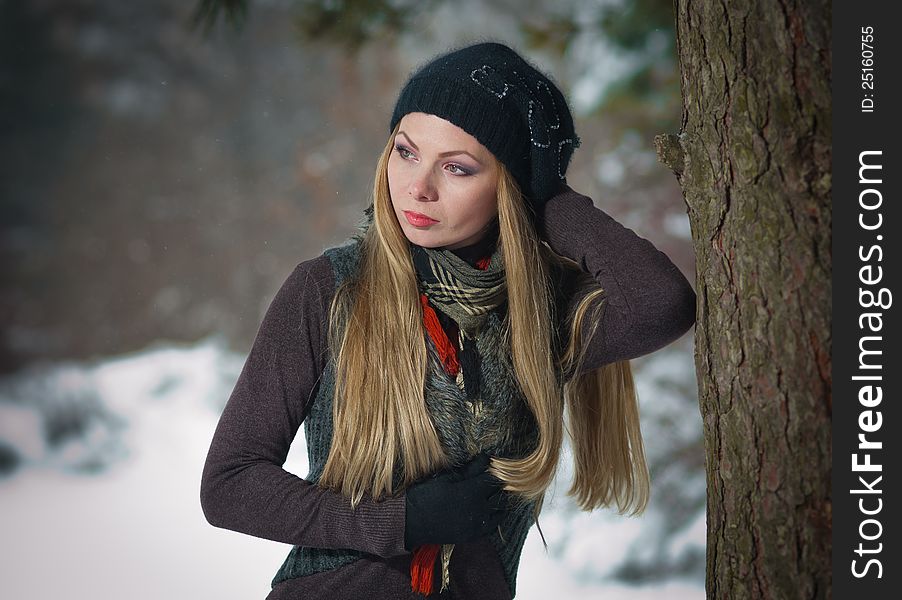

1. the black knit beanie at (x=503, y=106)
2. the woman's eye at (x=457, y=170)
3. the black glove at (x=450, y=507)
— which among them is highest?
the black knit beanie at (x=503, y=106)

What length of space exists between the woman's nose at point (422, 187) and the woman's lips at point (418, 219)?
30 mm

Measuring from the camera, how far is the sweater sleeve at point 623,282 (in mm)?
1497

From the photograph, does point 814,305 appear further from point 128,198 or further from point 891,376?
point 128,198

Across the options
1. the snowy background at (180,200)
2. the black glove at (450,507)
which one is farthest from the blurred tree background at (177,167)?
the black glove at (450,507)

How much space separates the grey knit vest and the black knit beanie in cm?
27

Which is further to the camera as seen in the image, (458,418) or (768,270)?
(458,418)

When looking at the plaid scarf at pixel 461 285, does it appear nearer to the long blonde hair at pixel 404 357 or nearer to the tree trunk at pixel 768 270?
the long blonde hair at pixel 404 357

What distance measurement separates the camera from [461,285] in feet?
5.15

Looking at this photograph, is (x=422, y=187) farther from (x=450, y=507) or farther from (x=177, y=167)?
(x=177, y=167)

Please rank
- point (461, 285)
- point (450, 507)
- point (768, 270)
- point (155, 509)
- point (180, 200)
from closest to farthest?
point (768, 270)
point (450, 507)
point (461, 285)
point (155, 509)
point (180, 200)

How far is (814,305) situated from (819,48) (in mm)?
346

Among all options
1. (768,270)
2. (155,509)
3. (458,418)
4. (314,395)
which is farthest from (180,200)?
(768,270)

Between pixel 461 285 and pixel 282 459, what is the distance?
419 mm

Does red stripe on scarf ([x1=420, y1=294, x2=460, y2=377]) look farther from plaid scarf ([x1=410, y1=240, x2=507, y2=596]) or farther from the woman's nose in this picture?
the woman's nose
